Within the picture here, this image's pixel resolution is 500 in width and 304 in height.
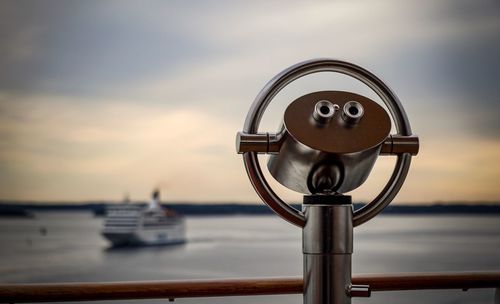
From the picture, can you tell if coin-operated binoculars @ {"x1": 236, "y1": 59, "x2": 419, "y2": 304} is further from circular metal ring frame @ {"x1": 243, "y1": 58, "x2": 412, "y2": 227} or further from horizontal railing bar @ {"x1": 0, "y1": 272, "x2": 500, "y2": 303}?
horizontal railing bar @ {"x1": 0, "y1": 272, "x2": 500, "y2": 303}

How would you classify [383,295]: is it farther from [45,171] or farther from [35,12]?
[45,171]

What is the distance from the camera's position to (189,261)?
133ft

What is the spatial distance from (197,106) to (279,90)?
3137 centimetres

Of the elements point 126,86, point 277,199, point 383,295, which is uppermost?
point 126,86

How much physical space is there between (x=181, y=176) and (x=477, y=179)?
1690cm

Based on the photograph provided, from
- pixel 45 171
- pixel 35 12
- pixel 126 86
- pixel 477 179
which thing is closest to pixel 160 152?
pixel 126 86

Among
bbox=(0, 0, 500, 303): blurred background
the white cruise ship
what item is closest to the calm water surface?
bbox=(0, 0, 500, 303): blurred background

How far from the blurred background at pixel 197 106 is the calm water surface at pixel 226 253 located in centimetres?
20

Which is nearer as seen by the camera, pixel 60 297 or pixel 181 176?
pixel 60 297

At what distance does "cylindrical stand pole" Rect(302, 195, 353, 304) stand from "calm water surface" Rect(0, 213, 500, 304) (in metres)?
28.2

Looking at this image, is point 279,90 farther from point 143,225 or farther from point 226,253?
point 226,253

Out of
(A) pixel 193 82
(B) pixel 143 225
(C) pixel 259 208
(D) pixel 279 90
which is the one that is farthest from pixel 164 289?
(A) pixel 193 82

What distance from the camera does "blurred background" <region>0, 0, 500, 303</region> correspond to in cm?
1677

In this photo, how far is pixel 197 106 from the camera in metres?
31.9
